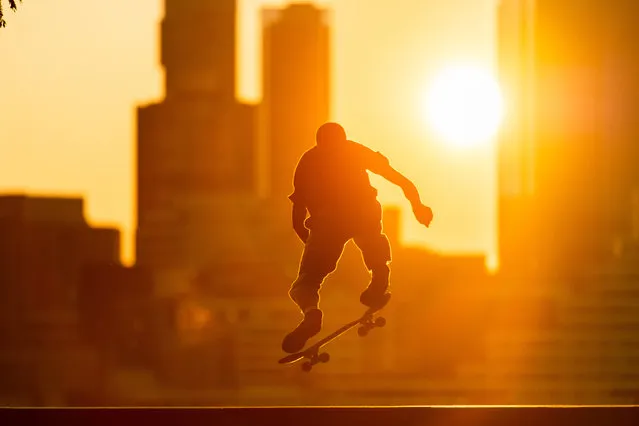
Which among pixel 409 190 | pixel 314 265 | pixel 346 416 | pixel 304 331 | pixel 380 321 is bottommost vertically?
pixel 346 416

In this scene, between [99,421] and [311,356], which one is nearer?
[99,421]

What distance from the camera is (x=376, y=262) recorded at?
22.7m

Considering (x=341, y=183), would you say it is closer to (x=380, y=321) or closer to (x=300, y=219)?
(x=300, y=219)

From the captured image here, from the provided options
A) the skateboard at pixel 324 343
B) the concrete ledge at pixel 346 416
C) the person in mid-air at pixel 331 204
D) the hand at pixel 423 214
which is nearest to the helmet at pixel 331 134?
the person in mid-air at pixel 331 204

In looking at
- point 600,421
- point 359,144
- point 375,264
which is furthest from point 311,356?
point 600,421

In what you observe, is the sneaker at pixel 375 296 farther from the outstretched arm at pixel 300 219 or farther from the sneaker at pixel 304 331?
the outstretched arm at pixel 300 219

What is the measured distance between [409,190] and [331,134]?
4.67 feet

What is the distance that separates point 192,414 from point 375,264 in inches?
149

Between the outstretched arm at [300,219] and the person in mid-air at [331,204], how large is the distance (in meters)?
0.05

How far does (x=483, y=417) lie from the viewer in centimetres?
2062

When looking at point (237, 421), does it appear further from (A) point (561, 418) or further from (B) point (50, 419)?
(A) point (561, 418)

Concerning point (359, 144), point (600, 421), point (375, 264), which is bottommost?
point (600, 421)

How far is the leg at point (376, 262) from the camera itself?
22.5 metres

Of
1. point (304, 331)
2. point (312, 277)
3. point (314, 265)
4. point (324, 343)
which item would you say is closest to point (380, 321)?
point (324, 343)
